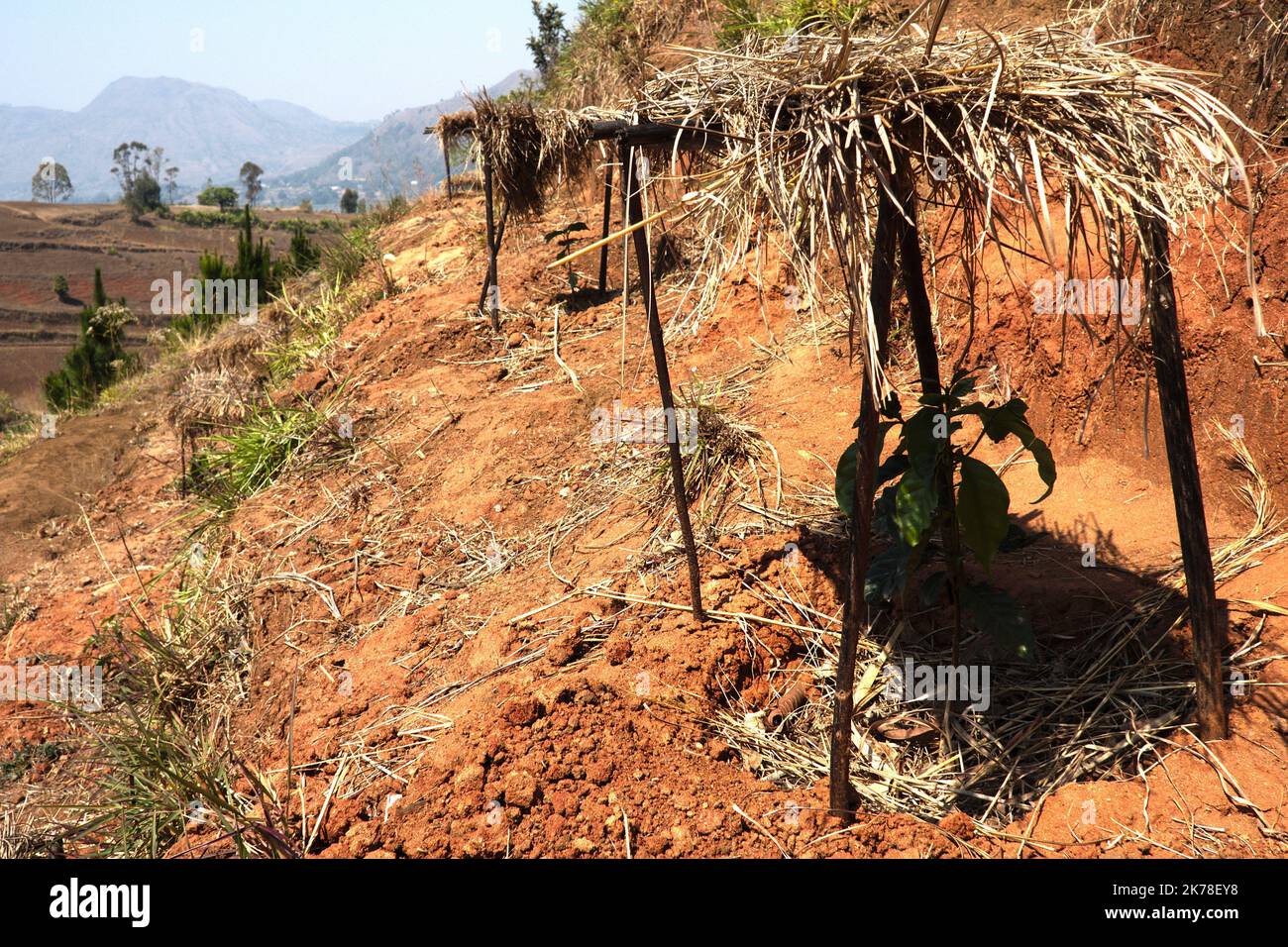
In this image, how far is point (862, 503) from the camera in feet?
7.55

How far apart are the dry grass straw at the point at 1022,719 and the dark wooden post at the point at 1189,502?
196 millimetres

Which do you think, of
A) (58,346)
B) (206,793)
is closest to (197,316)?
(206,793)

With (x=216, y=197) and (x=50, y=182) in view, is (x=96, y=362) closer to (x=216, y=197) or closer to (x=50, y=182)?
(x=216, y=197)

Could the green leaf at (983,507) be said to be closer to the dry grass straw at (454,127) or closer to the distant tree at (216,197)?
the dry grass straw at (454,127)

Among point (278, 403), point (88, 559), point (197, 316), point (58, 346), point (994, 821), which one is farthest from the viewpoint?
point (58, 346)

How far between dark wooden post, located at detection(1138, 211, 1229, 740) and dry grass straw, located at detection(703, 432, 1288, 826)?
0.20 meters

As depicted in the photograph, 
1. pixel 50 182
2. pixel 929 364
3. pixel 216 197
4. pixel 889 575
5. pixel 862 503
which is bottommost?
pixel 889 575

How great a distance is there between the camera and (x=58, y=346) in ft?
116

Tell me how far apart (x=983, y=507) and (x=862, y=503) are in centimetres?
48

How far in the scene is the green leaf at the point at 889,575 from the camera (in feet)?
9.29

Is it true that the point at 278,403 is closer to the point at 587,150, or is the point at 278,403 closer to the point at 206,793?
the point at 587,150

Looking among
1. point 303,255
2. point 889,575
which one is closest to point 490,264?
point 889,575

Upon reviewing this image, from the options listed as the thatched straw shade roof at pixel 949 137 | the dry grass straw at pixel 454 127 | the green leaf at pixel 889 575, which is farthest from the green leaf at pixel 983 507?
the dry grass straw at pixel 454 127

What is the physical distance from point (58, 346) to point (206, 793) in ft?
132
